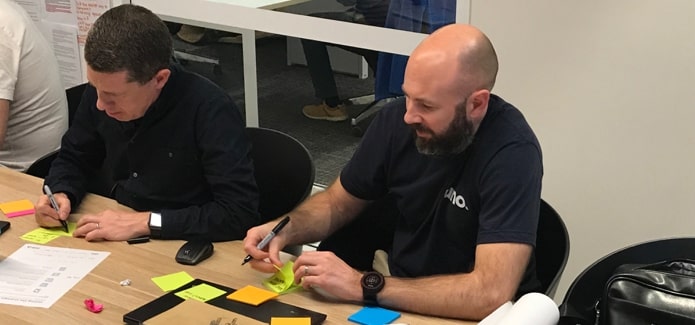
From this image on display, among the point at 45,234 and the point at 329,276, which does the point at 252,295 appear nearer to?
the point at 329,276

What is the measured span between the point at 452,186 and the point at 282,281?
461 mm

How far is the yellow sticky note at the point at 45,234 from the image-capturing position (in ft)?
6.46

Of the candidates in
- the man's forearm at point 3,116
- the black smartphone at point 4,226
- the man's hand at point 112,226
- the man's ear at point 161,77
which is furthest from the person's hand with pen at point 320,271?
the man's forearm at point 3,116

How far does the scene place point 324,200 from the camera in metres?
2.08

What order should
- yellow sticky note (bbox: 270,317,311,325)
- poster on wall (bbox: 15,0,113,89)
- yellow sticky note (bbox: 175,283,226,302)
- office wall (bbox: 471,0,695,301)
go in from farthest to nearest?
poster on wall (bbox: 15,0,113,89) < office wall (bbox: 471,0,695,301) < yellow sticky note (bbox: 175,283,226,302) < yellow sticky note (bbox: 270,317,311,325)

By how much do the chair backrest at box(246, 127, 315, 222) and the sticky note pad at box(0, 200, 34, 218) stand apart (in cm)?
65

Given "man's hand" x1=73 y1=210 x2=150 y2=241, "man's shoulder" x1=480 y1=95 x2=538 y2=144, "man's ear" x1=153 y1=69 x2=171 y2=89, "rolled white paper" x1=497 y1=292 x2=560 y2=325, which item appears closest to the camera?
"rolled white paper" x1=497 y1=292 x2=560 y2=325

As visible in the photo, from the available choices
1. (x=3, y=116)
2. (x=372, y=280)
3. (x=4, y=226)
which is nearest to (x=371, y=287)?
(x=372, y=280)

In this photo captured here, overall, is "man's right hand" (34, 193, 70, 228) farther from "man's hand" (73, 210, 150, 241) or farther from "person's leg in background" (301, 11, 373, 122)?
"person's leg in background" (301, 11, 373, 122)

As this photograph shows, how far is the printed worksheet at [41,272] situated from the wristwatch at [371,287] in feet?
2.19

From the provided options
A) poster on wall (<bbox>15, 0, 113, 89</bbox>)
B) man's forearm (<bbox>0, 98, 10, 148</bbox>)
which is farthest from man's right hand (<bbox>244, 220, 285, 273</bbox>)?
poster on wall (<bbox>15, 0, 113, 89</bbox>)

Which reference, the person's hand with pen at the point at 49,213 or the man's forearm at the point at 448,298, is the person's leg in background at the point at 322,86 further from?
the man's forearm at the point at 448,298

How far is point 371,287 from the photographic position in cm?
164

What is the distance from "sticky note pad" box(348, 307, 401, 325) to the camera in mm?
1566
